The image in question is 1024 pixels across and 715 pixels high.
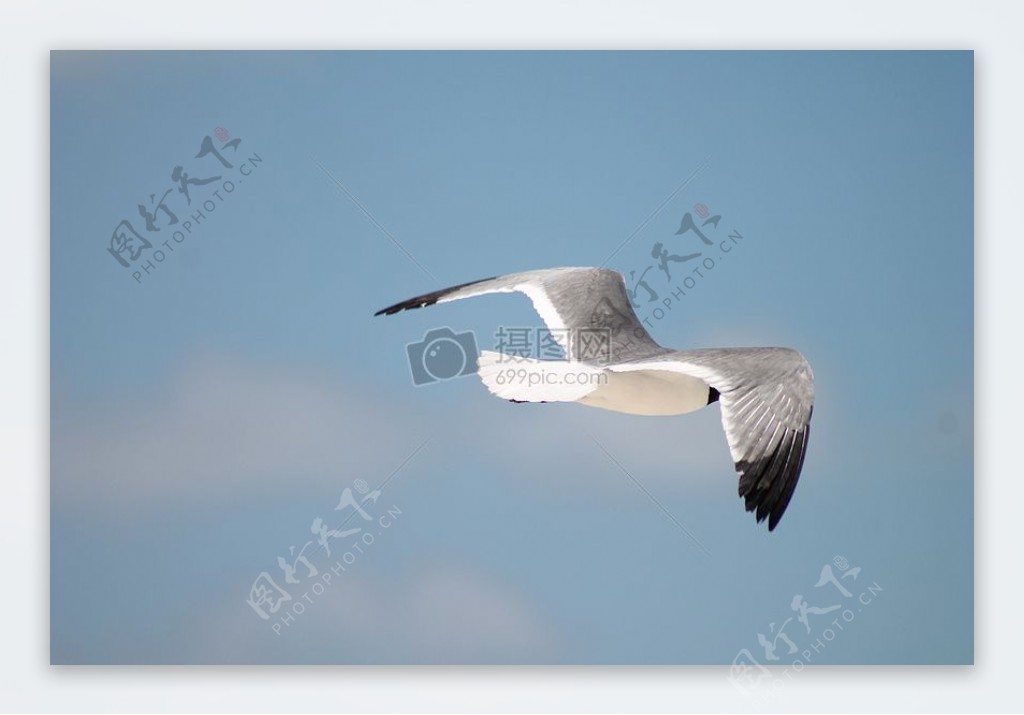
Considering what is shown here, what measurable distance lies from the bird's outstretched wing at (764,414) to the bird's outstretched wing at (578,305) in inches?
25.1

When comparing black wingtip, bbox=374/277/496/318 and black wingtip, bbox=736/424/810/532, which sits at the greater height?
black wingtip, bbox=374/277/496/318

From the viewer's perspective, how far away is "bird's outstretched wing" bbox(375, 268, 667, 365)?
381cm

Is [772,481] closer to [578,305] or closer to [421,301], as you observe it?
[578,305]

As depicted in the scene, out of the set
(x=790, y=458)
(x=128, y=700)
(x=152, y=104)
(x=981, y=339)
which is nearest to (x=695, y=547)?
(x=981, y=339)

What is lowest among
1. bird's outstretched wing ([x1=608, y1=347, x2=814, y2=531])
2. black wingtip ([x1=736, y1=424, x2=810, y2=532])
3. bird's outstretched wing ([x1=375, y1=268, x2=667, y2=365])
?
black wingtip ([x1=736, y1=424, x2=810, y2=532])

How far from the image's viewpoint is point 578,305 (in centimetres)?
398

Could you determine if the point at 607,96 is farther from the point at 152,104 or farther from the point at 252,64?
the point at 152,104

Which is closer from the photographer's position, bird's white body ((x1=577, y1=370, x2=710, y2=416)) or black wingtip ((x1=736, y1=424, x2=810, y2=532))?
black wingtip ((x1=736, y1=424, x2=810, y2=532))

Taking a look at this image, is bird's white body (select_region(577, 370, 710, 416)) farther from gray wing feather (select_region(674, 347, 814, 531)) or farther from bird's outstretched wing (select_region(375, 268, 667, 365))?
→ gray wing feather (select_region(674, 347, 814, 531))

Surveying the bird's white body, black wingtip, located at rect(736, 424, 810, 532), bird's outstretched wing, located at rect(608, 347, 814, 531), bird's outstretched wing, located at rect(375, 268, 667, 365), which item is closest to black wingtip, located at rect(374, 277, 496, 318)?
bird's outstretched wing, located at rect(375, 268, 667, 365)

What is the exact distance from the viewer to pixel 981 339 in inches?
157

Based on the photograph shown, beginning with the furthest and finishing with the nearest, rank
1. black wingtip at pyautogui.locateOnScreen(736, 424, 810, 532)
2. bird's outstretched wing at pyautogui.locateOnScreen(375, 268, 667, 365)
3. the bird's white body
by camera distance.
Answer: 1. bird's outstretched wing at pyautogui.locateOnScreen(375, 268, 667, 365)
2. the bird's white body
3. black wingtip at pyautogui.locateOnScreen(736, 424, 810, 532)

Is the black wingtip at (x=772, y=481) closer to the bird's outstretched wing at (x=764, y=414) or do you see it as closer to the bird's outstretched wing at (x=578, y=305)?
the bird's outstretched wing at (x=764, y=414)

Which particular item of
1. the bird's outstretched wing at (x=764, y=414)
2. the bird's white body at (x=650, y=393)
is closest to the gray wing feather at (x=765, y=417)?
the bird's outstretched wing at (x=764, y=414)
